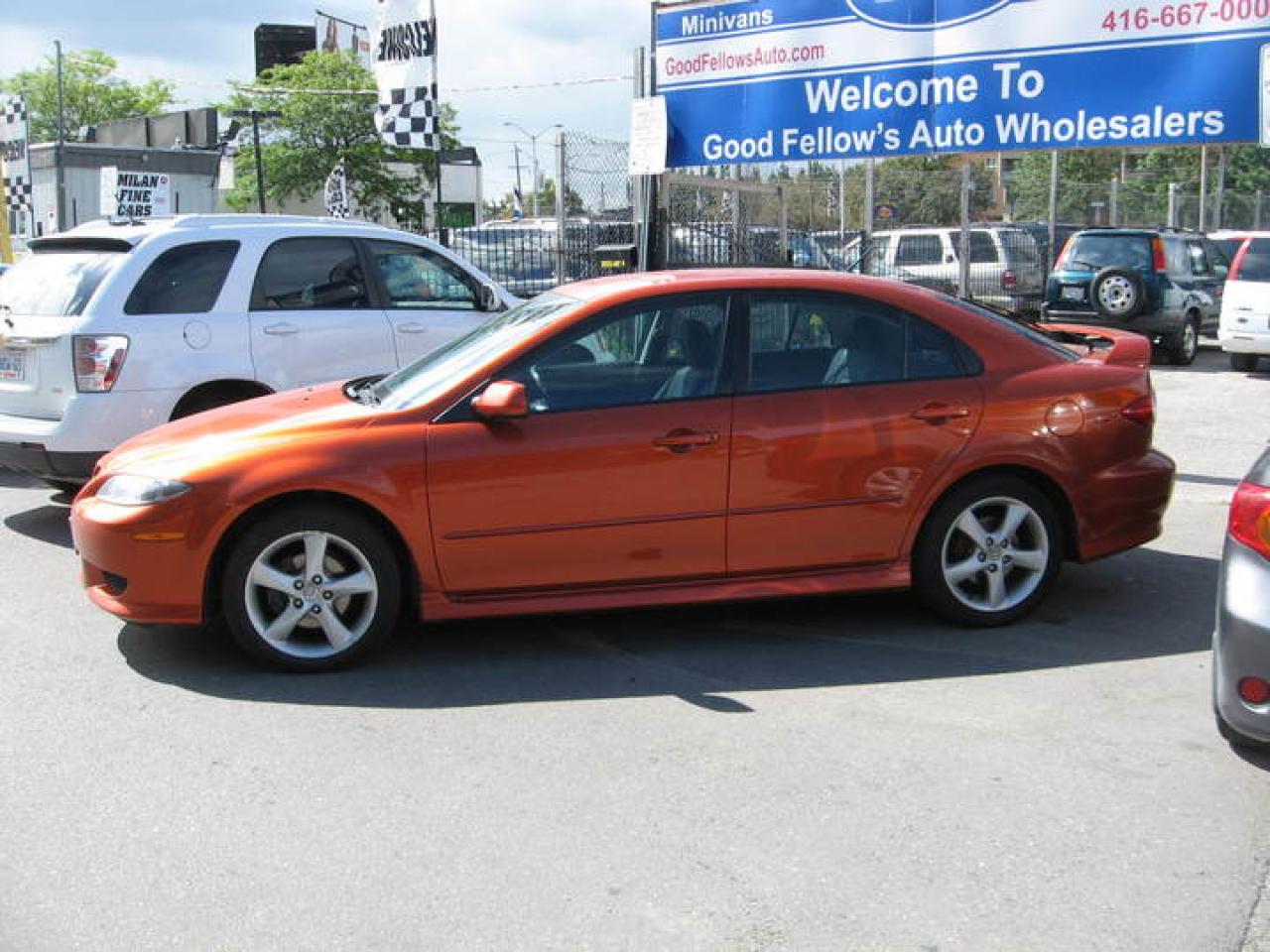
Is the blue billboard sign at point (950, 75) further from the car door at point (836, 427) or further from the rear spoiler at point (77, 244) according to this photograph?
the rear spoiler at point (77, 244)

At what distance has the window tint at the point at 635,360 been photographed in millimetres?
5277

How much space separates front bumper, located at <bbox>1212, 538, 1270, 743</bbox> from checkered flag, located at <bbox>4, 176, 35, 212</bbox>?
53.8ft

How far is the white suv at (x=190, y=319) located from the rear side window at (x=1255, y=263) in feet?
33.9

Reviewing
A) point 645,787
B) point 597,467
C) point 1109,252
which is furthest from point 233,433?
point 1109,252

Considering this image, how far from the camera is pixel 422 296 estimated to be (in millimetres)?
8578

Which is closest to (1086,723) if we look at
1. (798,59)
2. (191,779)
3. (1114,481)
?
(1114,481)

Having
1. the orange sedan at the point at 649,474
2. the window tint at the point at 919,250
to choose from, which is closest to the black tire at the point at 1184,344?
the window tint at the point at 919,250

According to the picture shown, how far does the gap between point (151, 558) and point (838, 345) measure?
114 inches

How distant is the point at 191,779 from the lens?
4172 mm

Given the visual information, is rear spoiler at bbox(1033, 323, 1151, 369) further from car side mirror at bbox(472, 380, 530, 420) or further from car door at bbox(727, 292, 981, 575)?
car side mirror at bbox(472, 380, 530, 420)

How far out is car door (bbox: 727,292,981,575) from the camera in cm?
534

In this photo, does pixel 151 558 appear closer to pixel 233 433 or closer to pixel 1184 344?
pixel 233 433

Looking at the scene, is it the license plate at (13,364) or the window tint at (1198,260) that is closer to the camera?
the license plate at (13,364)

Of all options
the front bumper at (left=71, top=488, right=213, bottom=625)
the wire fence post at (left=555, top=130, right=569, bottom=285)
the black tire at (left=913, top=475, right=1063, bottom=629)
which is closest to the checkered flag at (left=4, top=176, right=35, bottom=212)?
the wire fence post at (left=555, top=130, right=569, bottom=285)
